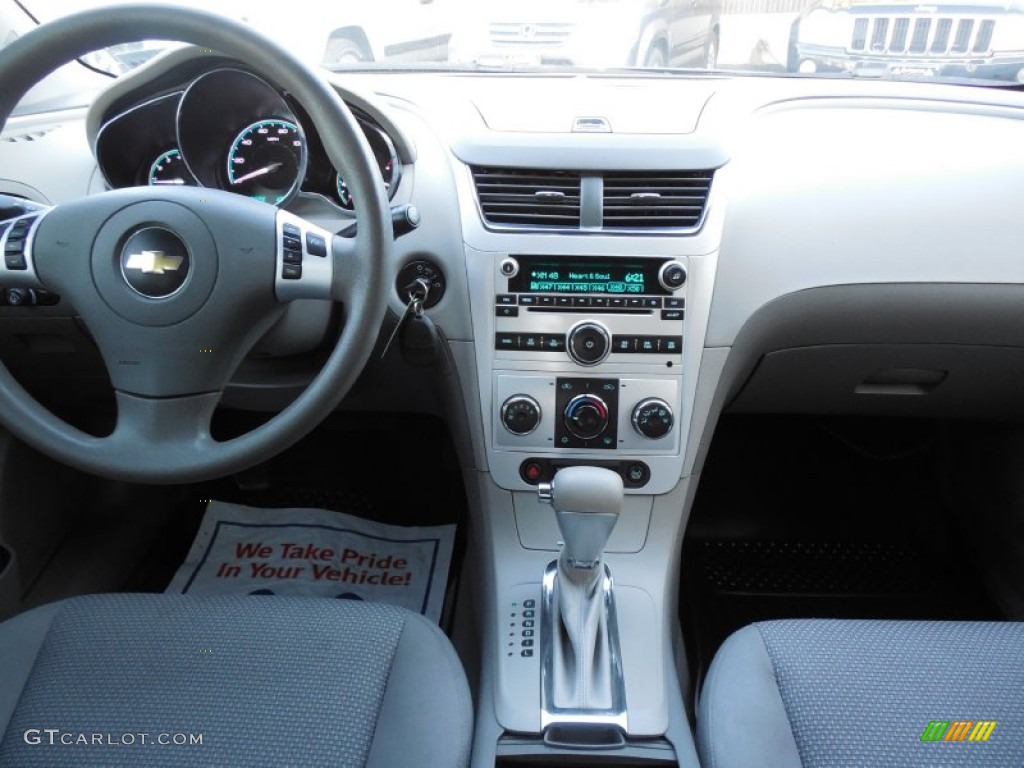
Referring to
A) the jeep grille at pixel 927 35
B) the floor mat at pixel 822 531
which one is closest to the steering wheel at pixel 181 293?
the floor mat at pixel 822 531

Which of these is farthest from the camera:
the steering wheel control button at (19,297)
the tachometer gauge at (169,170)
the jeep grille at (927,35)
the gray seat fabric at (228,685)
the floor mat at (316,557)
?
the floor mat at (316,557)

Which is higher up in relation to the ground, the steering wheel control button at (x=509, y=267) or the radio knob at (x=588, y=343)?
the steering wheel control button at (x=509, y=267)

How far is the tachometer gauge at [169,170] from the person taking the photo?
1304 mm

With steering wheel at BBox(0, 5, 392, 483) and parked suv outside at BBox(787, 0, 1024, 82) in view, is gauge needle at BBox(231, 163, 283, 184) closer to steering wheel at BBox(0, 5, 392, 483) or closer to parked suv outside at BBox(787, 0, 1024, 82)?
steering wheel at BBox(0, 5, 392, 483)

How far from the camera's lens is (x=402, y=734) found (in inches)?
38.2

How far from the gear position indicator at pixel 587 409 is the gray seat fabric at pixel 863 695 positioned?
14.3 inches

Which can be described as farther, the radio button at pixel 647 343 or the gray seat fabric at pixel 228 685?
the radio button at pixel 647 343

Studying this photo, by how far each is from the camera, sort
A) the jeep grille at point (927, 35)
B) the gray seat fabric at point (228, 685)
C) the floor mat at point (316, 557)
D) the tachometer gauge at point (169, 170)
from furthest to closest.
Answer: the floor mat at point (316, 557)
the jeep grille at point (927, 35)
the tachometer gauge at point (169, 170)
the gray seat fabric at point (228, 685)

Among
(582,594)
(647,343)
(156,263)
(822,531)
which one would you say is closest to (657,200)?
(647,343)

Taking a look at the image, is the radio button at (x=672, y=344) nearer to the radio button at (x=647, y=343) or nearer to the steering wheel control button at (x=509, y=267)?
the radio button at (x=647, y=343)

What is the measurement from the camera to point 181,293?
3.21 ft

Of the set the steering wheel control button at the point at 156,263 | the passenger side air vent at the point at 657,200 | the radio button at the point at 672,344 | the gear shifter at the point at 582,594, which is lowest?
the gear shifter at the point at 582,594

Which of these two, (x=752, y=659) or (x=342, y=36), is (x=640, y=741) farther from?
(x=342, y=36)

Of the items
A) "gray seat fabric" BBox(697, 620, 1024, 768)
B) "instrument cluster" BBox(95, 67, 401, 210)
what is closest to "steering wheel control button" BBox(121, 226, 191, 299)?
"instrument cluster" BBox(95, 67, 401, 210)
